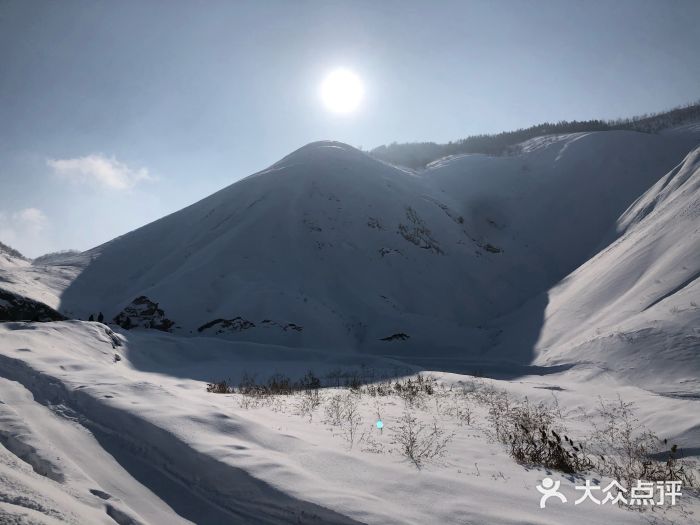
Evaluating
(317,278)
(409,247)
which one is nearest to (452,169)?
(409,247)

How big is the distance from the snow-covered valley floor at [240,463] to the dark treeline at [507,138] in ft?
197

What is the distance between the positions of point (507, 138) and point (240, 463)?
79549 millimetres

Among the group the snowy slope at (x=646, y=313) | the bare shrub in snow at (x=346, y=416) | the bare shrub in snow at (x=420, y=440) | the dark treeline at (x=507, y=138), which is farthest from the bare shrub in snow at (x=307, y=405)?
the dark treeline at (x=507, y=138)

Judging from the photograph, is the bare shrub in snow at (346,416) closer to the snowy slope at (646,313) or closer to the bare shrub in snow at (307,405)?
the bare shrub in snow at (307,405)

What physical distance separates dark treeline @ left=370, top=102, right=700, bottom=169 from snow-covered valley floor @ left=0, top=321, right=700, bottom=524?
60107 mm

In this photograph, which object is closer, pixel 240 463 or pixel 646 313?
pixel 240 463

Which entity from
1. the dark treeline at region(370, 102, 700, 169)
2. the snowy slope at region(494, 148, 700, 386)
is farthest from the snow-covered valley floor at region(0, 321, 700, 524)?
the dark treeline at region(370, 102, 700, 169)

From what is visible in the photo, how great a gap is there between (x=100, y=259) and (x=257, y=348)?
20796 mm

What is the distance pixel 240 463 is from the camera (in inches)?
138

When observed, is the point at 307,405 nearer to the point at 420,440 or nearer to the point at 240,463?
the point at 420,440

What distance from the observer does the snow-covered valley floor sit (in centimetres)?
304

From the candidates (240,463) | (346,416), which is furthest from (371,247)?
(240,463)

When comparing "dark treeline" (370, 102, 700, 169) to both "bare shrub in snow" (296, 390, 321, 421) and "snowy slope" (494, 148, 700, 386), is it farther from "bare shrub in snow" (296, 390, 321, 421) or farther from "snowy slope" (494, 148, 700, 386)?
"bare shrub in snow" (296, 390, 321, 421)

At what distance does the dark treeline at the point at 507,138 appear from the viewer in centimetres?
6256
